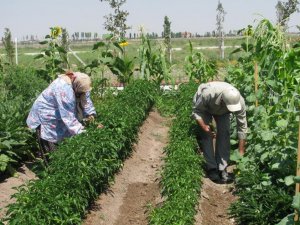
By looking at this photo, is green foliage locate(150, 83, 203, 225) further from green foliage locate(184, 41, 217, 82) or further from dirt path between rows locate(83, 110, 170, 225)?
green foliage locate(184, 41, 217, 82)

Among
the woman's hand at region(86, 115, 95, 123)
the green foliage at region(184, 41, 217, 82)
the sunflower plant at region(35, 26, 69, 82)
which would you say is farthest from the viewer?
the green foliage at region(184, 41, 217, 82)

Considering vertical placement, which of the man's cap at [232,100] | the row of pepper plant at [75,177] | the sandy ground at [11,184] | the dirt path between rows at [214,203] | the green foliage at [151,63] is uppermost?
the green foliage at [151,63]

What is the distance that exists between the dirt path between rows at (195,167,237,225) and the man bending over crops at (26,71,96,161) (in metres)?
1.79

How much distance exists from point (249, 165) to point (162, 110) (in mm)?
5051

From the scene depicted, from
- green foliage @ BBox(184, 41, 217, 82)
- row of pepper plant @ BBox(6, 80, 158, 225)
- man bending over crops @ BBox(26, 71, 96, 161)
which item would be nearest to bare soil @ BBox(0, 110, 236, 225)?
row of pepper plant @ BBox(6, 80, 158, 225)

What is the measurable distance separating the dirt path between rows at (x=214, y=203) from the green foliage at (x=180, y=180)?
18cm

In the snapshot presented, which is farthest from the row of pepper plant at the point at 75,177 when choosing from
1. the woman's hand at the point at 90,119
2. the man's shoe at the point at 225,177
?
Result: the man's shoe at the point at 225,177

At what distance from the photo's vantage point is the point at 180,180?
5.47 m

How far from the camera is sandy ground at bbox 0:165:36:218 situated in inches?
205

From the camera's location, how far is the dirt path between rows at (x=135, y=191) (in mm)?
5285

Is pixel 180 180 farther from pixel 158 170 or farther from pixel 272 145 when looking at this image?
pixel 272 145

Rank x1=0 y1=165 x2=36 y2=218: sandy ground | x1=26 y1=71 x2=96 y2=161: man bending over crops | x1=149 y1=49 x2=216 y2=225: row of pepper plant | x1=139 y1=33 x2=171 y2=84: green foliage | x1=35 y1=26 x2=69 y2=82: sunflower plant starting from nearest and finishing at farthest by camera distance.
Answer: x1=149 y1=49 x2=216 y2=225: row of pepper plant → x1=0 y1=165 x2=36 y2=218: sandy ground → x1=26 y1=71 x2=96 y2=161: man bending over crops → x1=35 y1=26 x2=69 y2=82: sunflower plant → x1=139 y1=33 x2=171 y2=84: green foliage

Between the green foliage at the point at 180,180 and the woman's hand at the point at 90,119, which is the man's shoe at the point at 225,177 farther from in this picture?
the woman's hand at the point at 90,119

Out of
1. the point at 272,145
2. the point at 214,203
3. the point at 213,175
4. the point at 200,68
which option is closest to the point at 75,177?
the point at 214,203
